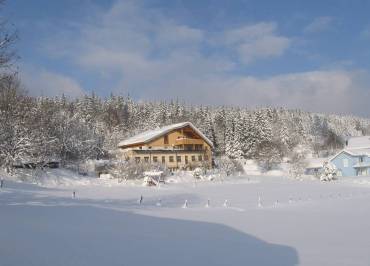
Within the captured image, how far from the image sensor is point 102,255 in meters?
9.69

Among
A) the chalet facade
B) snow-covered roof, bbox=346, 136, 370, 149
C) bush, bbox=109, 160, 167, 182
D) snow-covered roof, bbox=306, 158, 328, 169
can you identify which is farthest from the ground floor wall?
snow-covered roof, bbox=346, 136, 370, 149

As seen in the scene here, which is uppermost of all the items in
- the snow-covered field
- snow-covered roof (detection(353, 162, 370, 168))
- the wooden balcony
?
the wooden balcony

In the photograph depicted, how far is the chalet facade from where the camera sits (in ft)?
208

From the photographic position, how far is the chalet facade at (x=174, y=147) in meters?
63.3

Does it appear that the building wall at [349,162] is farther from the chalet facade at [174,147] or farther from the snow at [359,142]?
the chalet facade at [174,147]

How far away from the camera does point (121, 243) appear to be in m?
11.3

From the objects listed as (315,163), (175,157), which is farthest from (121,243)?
(315,163)

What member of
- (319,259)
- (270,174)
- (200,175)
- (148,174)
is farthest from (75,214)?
(270,174)

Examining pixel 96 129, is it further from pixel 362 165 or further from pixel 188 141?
pixel 362 165

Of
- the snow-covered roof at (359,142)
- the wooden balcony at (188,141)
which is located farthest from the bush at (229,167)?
the snow-covered roof at (359,142)

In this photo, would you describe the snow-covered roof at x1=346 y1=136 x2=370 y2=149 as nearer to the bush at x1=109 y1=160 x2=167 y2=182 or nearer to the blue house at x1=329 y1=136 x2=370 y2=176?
the blue house at x1=329 y1=136 x2=370 y2=176

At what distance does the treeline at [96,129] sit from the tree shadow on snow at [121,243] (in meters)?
4.56

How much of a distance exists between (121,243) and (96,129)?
72.1 meters

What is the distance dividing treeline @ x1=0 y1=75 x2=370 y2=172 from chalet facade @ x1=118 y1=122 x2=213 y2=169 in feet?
21.3
